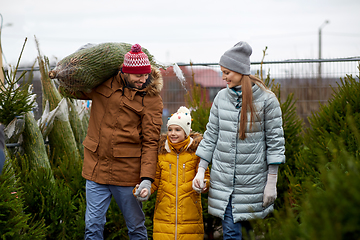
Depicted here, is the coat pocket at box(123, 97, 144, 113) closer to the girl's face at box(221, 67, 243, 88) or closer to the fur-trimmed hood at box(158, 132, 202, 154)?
the fur-trimmed hood at box(158, 132, 202, 154)

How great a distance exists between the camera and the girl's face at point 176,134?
291cm

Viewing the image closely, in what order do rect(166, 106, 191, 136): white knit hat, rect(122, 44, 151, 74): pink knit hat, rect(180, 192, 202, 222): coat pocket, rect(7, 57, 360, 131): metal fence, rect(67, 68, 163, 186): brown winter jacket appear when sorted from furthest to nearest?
rect(7, 57, 360, 131): metal fence, rect(166, 106, 191, 136): white knit hat, rect(180, 192, 202, 222): coat pocket, rect(67, 68, 163, 186): brown winter jacket, rect(122, 44, 151, 74): pink knit hat

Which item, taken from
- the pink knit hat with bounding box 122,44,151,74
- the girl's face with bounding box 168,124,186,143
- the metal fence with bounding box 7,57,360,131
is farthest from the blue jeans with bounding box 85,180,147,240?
the metal fence with bounding box 7,57,360,131

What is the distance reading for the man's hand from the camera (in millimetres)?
2549

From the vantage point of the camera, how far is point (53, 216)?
10.2 feet

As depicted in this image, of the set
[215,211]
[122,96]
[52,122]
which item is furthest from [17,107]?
[215,211]

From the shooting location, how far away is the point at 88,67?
2.52m

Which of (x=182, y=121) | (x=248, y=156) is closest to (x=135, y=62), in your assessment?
(x=182, y=121)

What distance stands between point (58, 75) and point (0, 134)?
2.39 feet

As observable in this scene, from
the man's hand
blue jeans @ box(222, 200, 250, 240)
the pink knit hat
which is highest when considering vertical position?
the pink knit hat

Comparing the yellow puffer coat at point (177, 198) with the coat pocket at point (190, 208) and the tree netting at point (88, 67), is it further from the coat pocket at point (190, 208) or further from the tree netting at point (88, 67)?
the tree netting at point (88, 67)

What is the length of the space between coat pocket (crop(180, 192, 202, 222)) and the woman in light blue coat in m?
0.32

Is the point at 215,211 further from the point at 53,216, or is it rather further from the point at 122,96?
the point at 53,216

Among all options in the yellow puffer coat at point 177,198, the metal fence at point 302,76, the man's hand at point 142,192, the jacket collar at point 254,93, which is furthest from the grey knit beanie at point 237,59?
the metal fence at point 302,76
